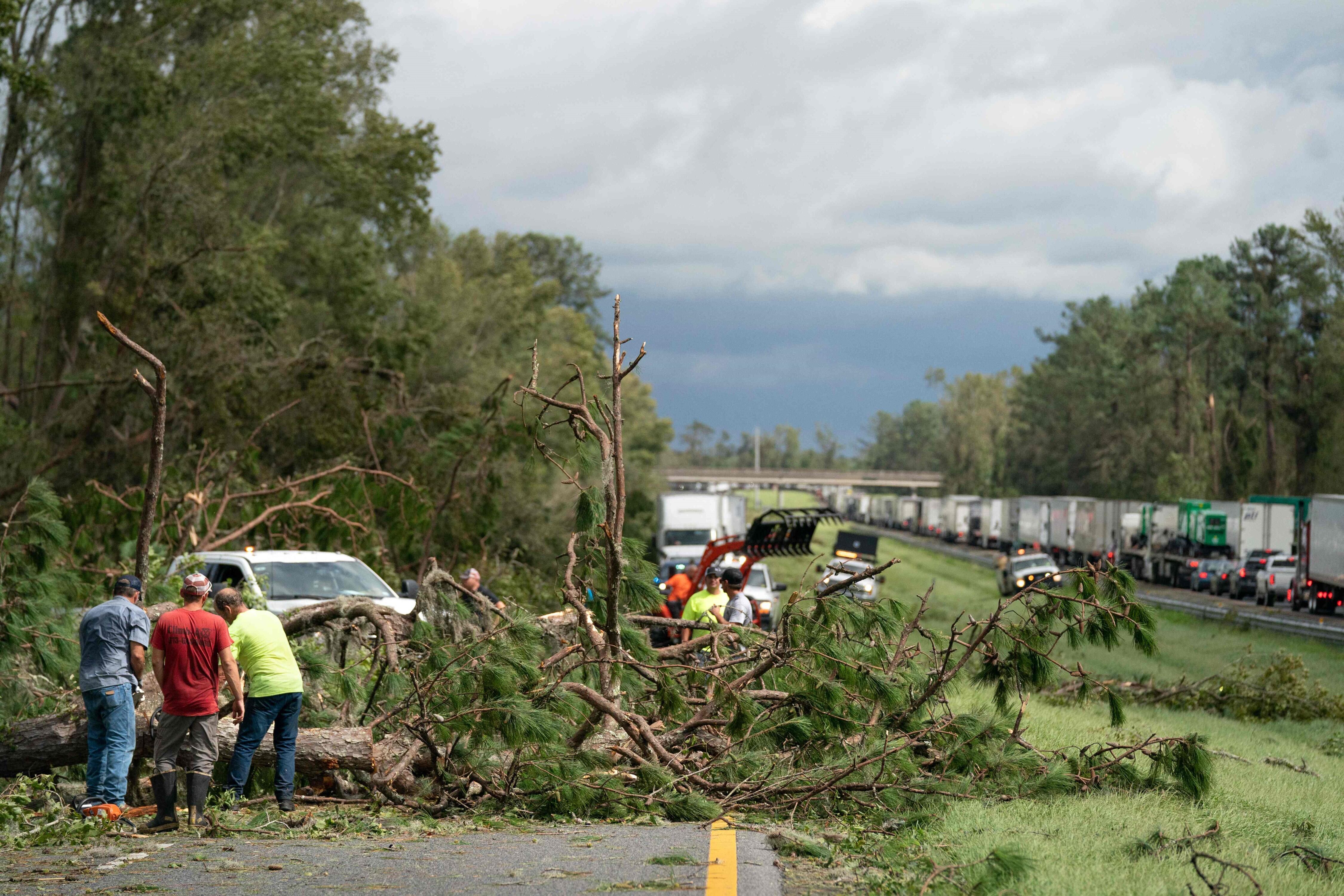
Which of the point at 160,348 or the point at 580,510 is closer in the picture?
the point at 580,510

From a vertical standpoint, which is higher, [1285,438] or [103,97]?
[103,97]

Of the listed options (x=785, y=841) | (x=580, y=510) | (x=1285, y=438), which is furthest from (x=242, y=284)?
(x=1285, y=438)

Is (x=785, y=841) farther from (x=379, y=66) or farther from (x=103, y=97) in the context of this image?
(x=379, y=66)

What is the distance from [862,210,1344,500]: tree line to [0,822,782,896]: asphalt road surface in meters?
60.2

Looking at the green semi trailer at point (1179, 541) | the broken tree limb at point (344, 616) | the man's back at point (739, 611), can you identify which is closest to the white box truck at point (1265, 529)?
the green semi trailer at point (1179, 541)

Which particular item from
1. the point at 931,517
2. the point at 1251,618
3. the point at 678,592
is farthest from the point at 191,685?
the point at 931,517

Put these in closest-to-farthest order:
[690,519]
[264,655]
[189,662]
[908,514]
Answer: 1. [189,662]
2. [264,655]
3. [690,519]
4. [908,514]

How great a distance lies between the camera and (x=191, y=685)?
8.30 metres

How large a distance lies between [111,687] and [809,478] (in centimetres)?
14070

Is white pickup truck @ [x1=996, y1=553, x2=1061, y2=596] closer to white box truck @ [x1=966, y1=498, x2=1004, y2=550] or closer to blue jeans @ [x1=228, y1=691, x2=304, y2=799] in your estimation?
white box truck @ [x1=966, y1=498, x2=1004, y2=550]

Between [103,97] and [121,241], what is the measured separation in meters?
3.38

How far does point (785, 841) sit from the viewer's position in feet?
23.1

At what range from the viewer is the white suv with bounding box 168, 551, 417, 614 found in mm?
14055

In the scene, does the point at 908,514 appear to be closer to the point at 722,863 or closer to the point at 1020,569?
the point at 1020,569
